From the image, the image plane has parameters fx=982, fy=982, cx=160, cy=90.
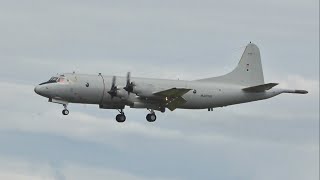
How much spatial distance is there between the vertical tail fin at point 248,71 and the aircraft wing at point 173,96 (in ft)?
21.0

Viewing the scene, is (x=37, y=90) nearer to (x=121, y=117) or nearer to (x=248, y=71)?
(x=121, y=117)

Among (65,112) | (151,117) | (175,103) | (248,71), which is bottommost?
(65,112)

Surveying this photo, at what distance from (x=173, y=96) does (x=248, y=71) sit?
392 inches

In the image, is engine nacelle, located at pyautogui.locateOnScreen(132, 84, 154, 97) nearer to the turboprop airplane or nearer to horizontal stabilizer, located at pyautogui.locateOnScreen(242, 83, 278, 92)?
the turboprop airplane

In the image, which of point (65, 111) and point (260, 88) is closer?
point (65, 111)

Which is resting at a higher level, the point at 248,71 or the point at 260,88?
the point at 248,71

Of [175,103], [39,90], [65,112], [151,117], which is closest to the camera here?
[65,112]

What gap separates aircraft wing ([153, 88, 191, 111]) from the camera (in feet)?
246

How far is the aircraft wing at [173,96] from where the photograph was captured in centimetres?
7488

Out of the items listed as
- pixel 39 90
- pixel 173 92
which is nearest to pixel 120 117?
pixel 173 92

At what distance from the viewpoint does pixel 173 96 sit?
7569 cm

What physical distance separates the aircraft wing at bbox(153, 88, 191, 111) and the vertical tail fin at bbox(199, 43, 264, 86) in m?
6.39

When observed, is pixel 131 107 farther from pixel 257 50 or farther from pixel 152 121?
pixel 257 50

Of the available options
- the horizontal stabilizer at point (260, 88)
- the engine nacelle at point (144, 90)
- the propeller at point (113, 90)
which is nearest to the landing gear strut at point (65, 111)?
the propeller at point (113, 90)
